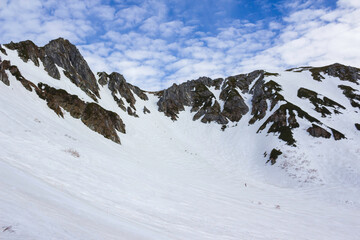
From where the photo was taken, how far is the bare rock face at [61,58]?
42312 mm

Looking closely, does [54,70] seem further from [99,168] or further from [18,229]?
[18,229]

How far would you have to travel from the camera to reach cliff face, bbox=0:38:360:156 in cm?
3065

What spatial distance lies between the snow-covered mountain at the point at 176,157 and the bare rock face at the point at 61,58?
0.36m

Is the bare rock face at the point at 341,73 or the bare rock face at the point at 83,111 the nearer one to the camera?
the bare rock face at the point at 83,111

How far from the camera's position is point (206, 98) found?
80.5 m

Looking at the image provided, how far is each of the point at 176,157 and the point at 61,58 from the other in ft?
128

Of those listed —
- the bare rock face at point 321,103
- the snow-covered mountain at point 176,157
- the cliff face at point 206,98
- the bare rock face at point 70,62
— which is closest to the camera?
the snow-covered mountain at point 176,157

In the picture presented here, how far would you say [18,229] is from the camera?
3154 mm

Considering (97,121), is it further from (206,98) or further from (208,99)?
(206,98)

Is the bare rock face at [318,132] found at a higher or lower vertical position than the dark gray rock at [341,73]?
lower

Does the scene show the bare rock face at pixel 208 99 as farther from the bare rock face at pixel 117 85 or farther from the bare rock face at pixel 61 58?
the bare rock face at pixel 61 58

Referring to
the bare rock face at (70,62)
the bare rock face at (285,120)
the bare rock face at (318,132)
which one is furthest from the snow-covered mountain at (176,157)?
the bare rock face at (70,62)

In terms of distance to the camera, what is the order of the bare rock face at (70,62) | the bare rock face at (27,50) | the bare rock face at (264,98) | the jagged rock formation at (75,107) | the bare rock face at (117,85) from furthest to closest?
the bare rock face at (117,85)
the bare rock face at (264,98)
the bare rock face at (70,62)
the bare rock face at (27,50)
the jagged rock formation at (75,107)

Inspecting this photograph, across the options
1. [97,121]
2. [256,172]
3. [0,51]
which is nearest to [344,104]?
[256,172]
